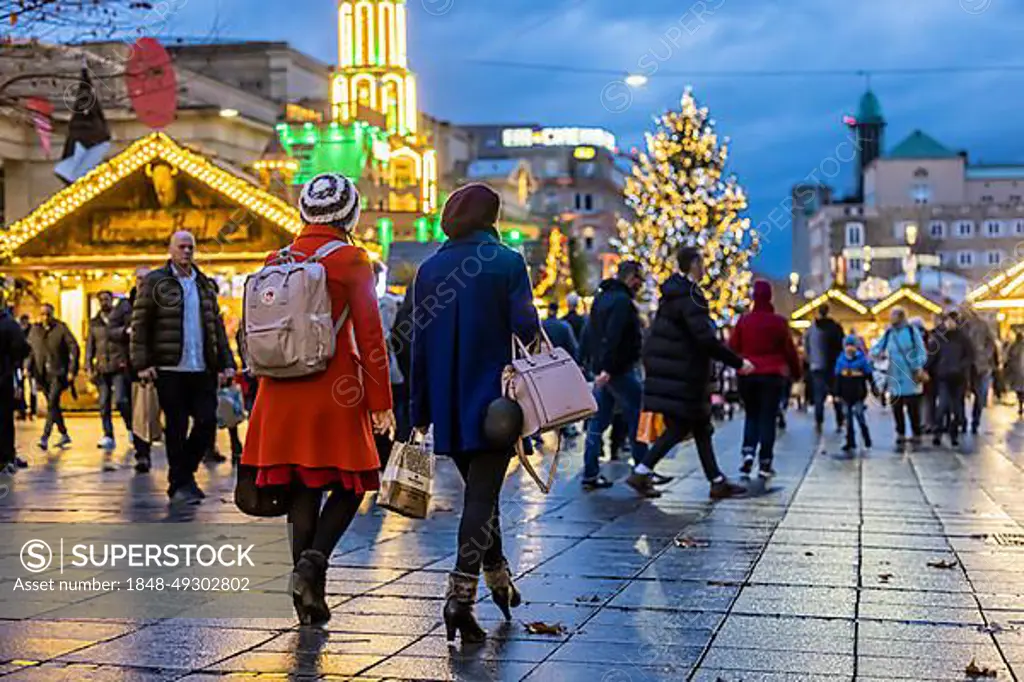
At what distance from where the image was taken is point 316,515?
7422 millimetres

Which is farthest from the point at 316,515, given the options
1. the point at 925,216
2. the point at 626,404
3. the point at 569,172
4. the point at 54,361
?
the point at 925,216

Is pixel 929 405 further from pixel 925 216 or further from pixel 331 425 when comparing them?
pixel 925 216

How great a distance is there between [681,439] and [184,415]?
146 inches

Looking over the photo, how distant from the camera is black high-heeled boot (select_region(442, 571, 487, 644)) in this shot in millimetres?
6684

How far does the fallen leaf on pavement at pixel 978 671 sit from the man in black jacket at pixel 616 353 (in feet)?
26.4

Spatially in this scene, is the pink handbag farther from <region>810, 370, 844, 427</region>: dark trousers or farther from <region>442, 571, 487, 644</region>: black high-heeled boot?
<region>810, 370, 844, 427</region>: dark trousers

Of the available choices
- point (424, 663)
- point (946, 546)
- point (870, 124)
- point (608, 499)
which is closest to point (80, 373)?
point (608, 499)

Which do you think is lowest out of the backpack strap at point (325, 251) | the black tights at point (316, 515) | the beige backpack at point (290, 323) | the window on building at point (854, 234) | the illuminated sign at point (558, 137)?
the black tights at point (316, 515)

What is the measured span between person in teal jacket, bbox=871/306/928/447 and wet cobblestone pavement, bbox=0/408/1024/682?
25.1 ft

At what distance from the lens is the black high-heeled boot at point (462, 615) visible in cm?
668

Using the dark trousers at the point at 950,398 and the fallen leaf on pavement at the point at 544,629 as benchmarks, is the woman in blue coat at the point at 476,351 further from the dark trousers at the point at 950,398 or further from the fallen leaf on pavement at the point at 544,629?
the dark trousers at the point at 950,398

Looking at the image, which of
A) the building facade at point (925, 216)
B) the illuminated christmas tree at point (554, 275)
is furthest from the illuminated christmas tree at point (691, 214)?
the building facade at point (925, 216)

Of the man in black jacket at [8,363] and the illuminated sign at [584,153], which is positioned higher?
the illuminated sign at [584,153]

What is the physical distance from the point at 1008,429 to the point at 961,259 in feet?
462
